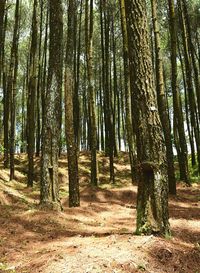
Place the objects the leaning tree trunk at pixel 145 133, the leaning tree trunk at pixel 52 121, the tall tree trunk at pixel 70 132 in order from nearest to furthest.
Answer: the leaning tree trunk at pixel 145 133, the leaning tree trunk at pixel 52 121, the tall tree trunk at pixel 70 132

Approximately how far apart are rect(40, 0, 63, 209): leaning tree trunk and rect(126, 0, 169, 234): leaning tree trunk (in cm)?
355

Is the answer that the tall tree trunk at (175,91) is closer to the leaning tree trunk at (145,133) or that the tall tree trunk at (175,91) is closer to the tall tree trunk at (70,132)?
the tall tree trunk at (70,132)

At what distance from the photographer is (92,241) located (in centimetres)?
528

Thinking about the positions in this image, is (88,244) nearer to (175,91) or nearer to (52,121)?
(52,121)

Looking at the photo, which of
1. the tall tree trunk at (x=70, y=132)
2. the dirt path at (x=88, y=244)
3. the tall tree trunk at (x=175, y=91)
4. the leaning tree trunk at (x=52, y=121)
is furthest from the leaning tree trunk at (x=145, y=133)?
the tall tree trunk at (x=175, y=91)

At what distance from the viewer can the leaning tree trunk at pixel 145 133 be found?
5379 mm

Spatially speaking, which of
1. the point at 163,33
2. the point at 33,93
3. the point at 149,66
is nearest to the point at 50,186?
the point at 149,66

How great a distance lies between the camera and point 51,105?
8.77 metres

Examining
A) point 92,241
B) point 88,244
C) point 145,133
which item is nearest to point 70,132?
point 145,133

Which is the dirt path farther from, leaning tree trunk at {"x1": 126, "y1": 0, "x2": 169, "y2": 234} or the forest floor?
leaning tree trunk at {"x1": 126, "y1": 0, "x2": 169, "y2": 234}

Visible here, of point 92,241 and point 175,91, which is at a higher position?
point 175,91

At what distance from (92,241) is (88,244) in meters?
0.29

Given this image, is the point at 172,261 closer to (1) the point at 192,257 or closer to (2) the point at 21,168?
(1) the point at 192,257

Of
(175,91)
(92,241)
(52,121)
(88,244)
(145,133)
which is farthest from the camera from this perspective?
(175,91)
